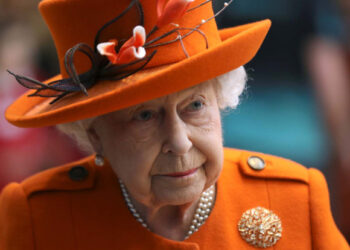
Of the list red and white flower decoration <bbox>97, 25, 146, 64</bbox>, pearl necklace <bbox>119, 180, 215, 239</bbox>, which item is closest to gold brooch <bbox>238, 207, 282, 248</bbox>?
pearl necklace <bbox>119, 180, 215, 239</bbox>

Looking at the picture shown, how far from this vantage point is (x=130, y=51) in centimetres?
139

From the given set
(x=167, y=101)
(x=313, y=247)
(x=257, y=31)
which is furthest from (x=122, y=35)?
(x=313, y=247)

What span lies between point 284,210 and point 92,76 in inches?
31.7

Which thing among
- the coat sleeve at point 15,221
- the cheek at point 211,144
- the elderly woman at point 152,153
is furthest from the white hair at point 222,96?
the coat sleeve at point 15,221

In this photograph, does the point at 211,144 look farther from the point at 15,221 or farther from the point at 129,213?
the point at 15,221

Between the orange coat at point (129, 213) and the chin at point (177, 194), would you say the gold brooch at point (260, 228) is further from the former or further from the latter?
the chin at point (177, 194)

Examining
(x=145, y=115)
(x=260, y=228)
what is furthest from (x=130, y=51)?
(x=260, y=228)

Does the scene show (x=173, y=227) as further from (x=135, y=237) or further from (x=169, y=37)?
(x=169, y=37)

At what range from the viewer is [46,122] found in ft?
4.81

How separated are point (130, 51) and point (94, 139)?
459 mm

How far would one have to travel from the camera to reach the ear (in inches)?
68.4

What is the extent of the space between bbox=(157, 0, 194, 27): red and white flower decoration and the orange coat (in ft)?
2.23

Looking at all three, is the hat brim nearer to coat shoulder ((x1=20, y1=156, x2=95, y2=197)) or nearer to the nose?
the nose

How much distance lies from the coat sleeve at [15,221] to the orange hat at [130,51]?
0.38 meters
